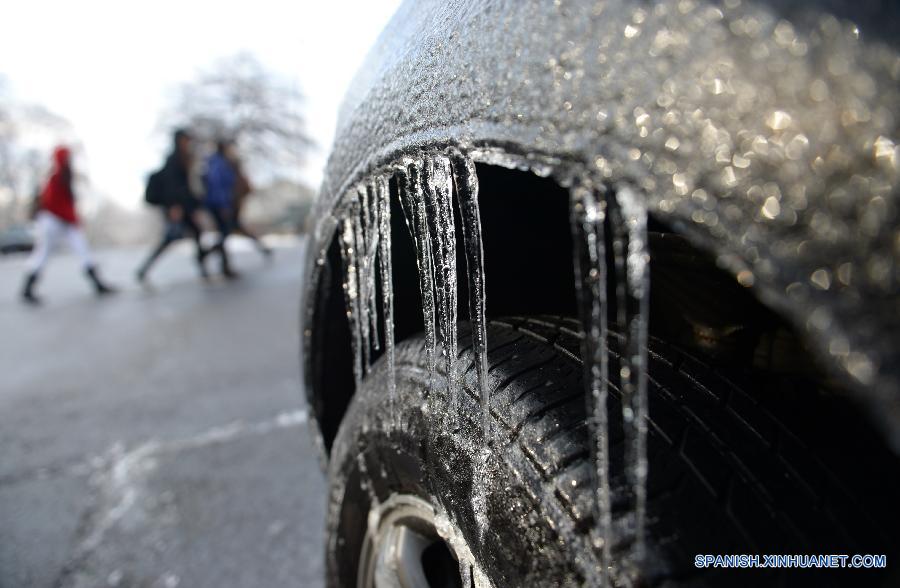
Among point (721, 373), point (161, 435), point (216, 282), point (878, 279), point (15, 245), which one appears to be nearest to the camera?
point (878, 279)

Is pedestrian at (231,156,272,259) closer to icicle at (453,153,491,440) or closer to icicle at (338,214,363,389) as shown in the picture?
icicle at (338,214,363,389)

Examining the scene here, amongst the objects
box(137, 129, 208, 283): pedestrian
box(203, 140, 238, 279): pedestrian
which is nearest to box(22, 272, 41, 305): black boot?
box(137, 129, 208, 283): pedestrian

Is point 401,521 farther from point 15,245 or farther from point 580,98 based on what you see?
point 15,245

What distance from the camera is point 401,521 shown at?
960 millimetres

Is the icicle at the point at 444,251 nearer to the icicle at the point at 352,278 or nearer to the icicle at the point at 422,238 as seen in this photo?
the icicle at the point at 422,238

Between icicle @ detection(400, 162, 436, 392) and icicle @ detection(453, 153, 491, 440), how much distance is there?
3.7 inches

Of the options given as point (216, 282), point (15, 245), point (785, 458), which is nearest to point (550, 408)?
point (785, 458)

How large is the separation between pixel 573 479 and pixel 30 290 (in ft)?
24.6

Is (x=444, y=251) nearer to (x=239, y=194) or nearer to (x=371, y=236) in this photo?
(x=371, y=236)

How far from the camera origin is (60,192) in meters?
6.22

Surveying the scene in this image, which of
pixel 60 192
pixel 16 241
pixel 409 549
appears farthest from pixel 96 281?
pixel 16 241

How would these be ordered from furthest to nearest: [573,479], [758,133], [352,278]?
[352,278], [573,479], [758,133]

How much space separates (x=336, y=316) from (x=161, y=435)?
5.85 ft

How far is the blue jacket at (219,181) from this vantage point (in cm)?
734
